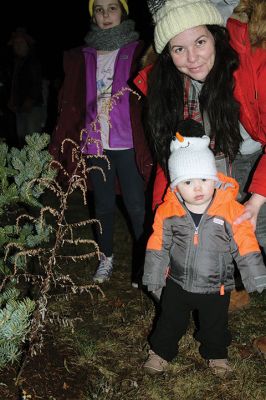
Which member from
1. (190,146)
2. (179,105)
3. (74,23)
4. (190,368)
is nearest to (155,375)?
(190,368)

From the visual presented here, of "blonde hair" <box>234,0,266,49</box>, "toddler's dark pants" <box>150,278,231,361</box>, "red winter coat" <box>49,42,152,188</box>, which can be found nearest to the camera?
"blonde hair" <box>234,0,266,49</box>

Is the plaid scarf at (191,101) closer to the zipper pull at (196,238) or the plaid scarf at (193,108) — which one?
the plaid scarf at (193,108)

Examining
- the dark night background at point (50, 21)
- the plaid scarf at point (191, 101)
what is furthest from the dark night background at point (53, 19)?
the plaid scarf at point (191, 101)

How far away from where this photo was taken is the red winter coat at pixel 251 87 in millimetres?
2320

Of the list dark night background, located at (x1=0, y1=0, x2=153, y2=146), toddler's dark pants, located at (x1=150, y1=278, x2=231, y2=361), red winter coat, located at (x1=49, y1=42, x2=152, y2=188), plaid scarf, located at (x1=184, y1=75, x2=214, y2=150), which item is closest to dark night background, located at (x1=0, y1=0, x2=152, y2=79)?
dark night background, located at (x1=0, y1=0, x2=153, y2=146)

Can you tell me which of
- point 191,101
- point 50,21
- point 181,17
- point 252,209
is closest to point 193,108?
point 191,101

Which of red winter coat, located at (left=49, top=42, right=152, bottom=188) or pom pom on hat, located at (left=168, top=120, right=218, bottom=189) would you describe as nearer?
pom pom on hat, located at (left=168, top=120, right=218, bottom=189)

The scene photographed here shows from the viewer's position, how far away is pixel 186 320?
2754mm

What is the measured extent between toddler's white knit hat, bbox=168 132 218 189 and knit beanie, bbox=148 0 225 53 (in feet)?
1.78

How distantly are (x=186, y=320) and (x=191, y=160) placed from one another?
1017mm

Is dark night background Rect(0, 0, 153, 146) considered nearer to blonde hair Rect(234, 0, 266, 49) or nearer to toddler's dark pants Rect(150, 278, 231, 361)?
blonde hair Rect(234, 0, 266, 49)

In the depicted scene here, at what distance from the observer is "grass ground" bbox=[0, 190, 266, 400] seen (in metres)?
2.57

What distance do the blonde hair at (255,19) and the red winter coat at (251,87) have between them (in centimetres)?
3

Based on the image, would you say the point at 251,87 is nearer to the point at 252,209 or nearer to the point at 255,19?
the point at 255,19
